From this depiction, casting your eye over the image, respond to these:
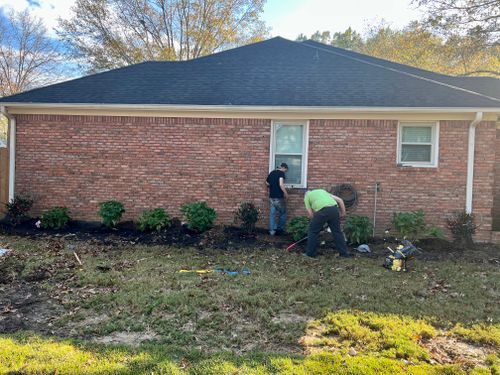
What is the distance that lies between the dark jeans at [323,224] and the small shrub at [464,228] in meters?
2.88

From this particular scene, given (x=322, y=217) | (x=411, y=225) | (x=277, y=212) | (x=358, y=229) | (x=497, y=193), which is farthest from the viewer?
(x=497, y=193)

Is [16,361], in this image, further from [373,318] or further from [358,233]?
[358,233]

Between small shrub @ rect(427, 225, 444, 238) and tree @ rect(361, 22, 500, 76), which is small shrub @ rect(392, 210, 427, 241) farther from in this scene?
tree @ rect(361, 22, 500, 76)

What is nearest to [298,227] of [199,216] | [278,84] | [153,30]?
[199,216]

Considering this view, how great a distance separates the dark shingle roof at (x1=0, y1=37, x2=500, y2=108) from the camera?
8.64 metres

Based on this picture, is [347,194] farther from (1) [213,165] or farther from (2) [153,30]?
(2) [153,30]

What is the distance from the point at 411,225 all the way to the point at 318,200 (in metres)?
2.46

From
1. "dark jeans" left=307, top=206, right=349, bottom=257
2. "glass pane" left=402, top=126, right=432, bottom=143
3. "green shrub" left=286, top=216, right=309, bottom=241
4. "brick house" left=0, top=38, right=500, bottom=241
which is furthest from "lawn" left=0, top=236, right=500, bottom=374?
"glass pane" left=402, top=126, right=432, bottom=143

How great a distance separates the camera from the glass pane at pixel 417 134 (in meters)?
8.51

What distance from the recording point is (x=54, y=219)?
29.0 ft

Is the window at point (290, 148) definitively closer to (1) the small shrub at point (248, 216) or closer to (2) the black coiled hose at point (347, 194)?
(2) the black coiled hose at point (347, 194)

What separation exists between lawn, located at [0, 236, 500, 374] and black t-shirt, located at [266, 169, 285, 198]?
6.28 ft

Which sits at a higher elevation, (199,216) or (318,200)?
(318,200)

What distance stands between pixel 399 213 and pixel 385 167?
44.5 inches
